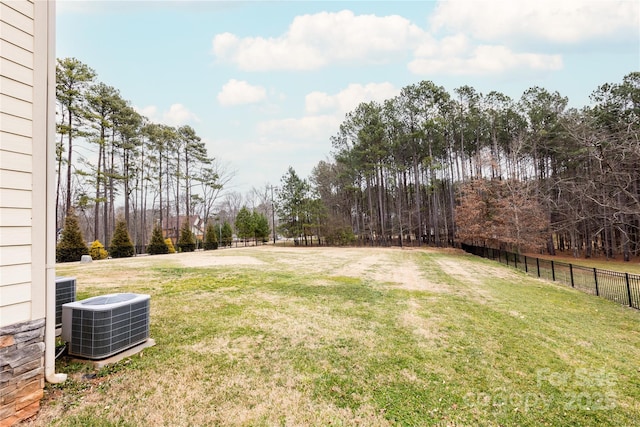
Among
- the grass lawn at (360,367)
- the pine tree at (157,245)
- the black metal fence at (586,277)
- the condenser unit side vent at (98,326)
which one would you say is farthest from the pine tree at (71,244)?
the black metal fence at (586,277)

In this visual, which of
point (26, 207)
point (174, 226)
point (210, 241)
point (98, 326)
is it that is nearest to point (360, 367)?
point (98, 326)

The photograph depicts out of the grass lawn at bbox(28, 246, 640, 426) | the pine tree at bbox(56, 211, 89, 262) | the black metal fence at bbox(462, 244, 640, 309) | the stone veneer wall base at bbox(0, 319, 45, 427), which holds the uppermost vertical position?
the pine tree at bbox(56, 211, 89, 262)

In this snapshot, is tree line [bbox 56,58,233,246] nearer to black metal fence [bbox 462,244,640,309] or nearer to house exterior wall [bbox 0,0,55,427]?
house exterior wall [bbox 0,0,55,427]

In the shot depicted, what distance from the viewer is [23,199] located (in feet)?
7.52

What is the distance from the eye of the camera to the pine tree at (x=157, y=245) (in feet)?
65.0

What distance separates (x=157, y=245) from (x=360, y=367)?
2073 cm

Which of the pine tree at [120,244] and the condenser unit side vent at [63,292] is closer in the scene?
the condenser unit side vent at [63,292]

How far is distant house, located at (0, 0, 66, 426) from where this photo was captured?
2.14 m

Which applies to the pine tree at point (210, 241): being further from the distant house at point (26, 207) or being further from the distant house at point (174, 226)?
the distant house at point (26, 207)

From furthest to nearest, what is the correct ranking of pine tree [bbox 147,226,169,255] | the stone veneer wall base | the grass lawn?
pine tree [bbox 147,226,169,255] < the grass lawn < the stone veneer wall base

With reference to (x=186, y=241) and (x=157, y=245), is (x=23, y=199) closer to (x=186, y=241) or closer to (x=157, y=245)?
(x=157, y=245)

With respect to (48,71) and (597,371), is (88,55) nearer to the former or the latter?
(48,71)

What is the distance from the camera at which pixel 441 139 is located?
2672 cm

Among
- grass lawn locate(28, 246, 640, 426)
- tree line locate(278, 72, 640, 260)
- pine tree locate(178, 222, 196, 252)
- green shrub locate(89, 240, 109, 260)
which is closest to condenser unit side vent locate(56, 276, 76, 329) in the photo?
grass lawn locate(28, 246, 640, 426)
